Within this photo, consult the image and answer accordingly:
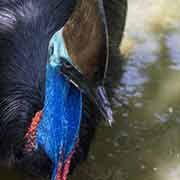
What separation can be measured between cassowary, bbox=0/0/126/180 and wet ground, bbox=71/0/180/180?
495 millimetres

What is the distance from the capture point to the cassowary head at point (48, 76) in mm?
1886

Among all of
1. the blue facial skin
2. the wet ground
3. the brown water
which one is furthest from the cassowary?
the wet ground

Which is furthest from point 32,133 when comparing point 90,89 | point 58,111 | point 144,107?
point 144,107

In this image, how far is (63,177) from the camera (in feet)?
7.41

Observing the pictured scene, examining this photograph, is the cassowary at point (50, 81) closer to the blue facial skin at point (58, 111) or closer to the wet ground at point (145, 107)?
the blue facial skin at point (58, 111)

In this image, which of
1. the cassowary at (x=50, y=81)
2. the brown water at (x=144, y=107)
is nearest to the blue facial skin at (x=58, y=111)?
the cassowary at (x=50, y=81)

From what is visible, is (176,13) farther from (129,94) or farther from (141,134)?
(141,134)

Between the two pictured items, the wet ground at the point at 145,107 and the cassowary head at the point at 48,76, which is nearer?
the cassowary head at the point at 48,76

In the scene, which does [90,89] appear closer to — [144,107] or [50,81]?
[50,81]

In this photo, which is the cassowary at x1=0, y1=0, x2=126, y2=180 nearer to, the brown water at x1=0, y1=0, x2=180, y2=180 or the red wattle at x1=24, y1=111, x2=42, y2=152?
the red wattle at x1=24, y1=111, x2=42, y2=152

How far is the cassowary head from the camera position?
189 cm

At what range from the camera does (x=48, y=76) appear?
2088mm

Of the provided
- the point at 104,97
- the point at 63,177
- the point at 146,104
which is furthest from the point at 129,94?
the point at 104,97

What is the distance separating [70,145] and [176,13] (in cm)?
224
